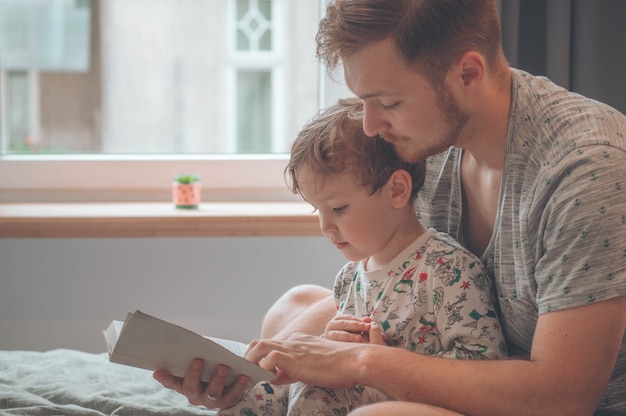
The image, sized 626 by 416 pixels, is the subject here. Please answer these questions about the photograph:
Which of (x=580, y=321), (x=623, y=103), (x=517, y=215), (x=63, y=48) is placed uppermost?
(x=63, y=48)

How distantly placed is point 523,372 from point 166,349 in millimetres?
569

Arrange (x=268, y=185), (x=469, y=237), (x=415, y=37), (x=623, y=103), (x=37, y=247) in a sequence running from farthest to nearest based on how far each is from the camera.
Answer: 1. (x=268, y=185)
2. (x=37, y=247)
3. (x=623, y=103)
4. (x=469, y=237)
5. (x=415, y=37)

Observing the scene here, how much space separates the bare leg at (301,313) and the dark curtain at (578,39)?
79 cm

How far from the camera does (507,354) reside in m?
1.45

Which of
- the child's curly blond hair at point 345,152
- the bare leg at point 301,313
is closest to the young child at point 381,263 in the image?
the child's curly blond hair at point 345,152

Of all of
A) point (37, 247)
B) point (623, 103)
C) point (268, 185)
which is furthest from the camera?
point (268, 185)

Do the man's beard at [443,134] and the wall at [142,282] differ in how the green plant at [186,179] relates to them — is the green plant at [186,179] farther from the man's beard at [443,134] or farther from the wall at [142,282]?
the man's beard at [443,134]

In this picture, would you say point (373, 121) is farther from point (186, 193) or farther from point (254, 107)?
point (254, 107)

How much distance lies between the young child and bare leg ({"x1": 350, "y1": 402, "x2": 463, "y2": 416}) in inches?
5.7

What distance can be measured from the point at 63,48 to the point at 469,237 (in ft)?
5.74

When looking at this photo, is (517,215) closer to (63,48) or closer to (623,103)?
(623,103)

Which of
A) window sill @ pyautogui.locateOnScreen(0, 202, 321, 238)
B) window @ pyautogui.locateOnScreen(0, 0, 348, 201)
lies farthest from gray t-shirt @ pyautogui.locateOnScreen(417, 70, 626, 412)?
window @ pyautogui.locateOnScreen(0, 0, 348, 201)

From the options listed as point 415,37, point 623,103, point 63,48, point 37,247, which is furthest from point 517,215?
point 63,48

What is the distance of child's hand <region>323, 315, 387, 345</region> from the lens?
1467 millimetres
